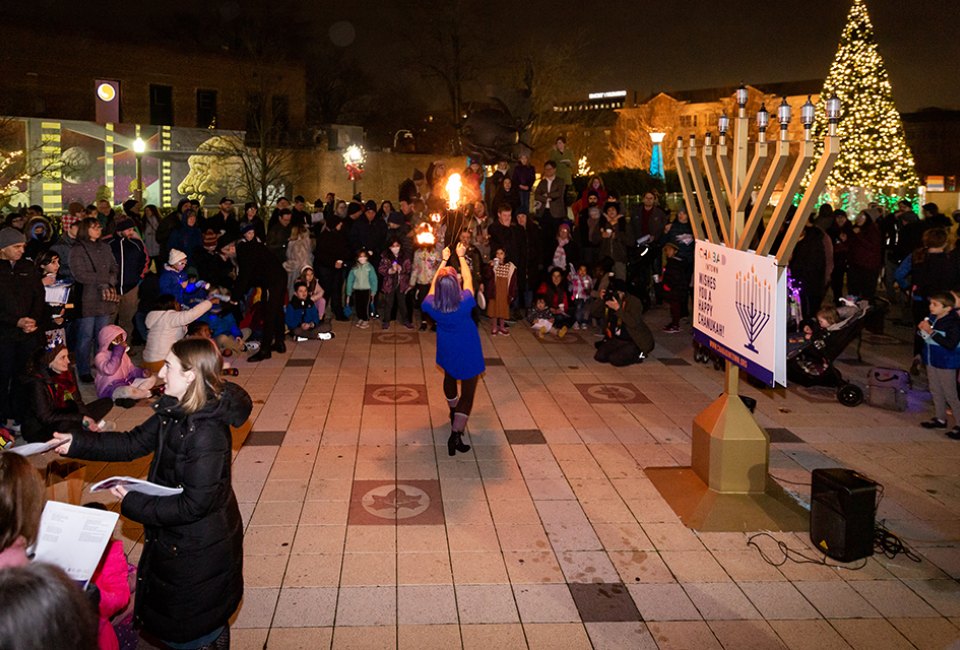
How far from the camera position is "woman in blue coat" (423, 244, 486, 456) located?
8547 millimetres

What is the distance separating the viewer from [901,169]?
3372 centimetres

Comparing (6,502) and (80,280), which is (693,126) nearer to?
(80,280)

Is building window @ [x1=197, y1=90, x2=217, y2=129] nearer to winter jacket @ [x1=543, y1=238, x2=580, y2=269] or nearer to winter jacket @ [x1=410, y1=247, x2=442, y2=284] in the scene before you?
winter jacket @ [x1=410, y1=247, x2=442, y2=284]

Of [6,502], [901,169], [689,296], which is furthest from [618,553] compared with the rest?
[901,169]

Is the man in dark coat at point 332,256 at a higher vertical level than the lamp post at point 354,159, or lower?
lower

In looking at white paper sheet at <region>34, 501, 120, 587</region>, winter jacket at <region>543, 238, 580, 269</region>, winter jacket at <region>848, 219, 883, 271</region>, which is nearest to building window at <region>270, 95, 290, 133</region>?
winter jacket at <region>543, 238, 580, 269</region>

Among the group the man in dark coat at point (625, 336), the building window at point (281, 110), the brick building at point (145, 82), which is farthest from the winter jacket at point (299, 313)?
the building window at point (281, 110)

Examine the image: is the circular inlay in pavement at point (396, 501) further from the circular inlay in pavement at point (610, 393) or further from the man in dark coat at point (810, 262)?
the man in dark coat at point (810, 262)

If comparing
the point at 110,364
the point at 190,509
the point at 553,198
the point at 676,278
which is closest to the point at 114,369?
the point at 110,364

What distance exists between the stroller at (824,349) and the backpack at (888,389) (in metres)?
0.47

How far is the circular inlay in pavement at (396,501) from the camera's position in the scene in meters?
7.23

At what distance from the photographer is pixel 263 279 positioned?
13383 millimetres

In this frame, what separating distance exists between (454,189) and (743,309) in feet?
37.6

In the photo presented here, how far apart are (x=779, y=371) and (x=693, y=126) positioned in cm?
7318
